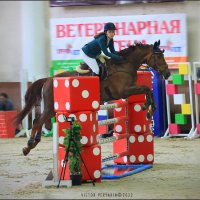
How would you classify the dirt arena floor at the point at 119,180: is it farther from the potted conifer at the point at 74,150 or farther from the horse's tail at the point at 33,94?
the horse's tail at the point at 33,94

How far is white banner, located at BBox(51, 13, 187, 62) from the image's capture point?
13727mm

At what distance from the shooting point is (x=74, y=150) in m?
6.95

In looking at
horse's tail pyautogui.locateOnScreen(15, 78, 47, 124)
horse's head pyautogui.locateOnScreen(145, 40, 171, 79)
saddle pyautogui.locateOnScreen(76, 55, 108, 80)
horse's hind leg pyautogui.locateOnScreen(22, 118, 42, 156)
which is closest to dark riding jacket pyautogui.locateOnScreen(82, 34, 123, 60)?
saddle pyautogui.locateOnScreen(76, 55, 108, 80)

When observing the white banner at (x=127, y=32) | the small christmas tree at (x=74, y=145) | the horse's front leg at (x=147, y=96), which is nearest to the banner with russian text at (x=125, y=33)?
the white banner at (x=127, y=32)

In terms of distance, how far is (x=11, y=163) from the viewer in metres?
9.40

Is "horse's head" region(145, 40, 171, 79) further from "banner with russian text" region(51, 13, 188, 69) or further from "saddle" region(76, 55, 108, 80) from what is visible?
"banner with russian text" region(51, 13, 188, 69)

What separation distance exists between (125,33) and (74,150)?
7401 mm

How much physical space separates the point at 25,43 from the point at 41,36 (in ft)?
1.34

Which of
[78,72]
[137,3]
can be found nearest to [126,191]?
[78,72]

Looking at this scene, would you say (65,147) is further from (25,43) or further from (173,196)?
(25,43)

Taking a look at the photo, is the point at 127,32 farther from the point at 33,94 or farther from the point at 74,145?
the point at 74,145

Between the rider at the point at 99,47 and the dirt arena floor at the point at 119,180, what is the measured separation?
5.14ft

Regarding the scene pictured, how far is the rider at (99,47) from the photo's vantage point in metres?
8.34

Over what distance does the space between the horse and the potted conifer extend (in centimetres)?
165
